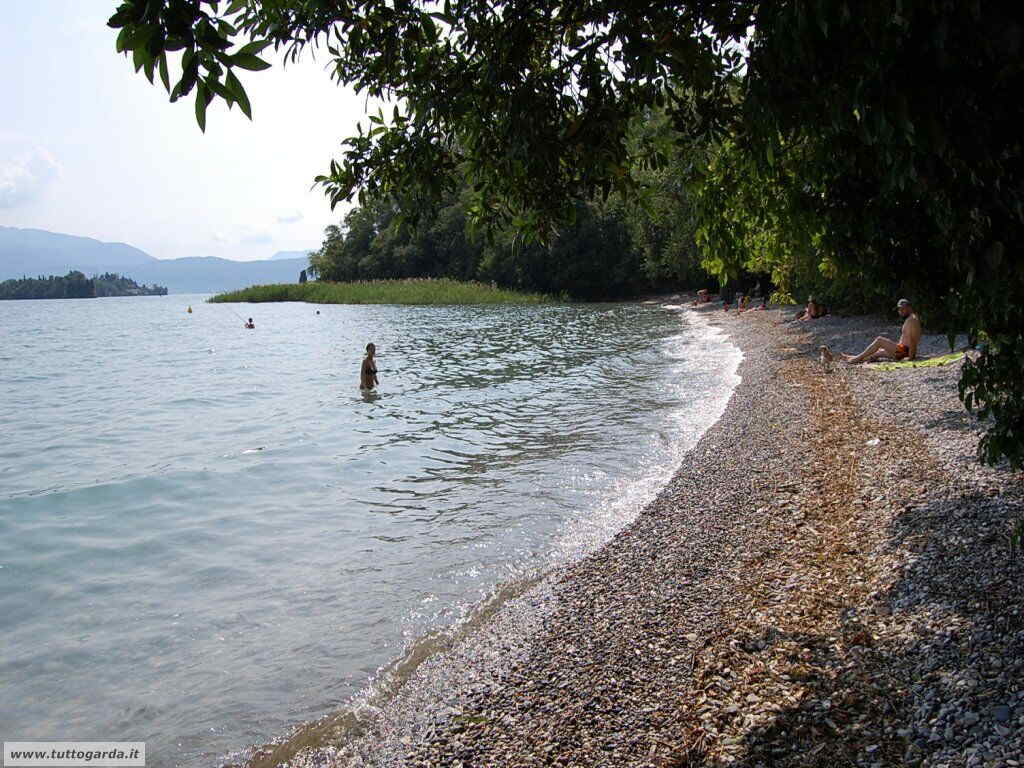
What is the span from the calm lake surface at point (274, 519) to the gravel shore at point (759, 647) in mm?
801

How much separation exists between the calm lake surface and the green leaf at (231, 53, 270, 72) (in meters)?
4.33

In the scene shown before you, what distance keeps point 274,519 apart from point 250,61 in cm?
812

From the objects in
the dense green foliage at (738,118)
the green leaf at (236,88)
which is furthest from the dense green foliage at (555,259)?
the green leaf at (236,88)

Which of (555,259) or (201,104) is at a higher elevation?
(555,259)

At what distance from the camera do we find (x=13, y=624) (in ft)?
22.0

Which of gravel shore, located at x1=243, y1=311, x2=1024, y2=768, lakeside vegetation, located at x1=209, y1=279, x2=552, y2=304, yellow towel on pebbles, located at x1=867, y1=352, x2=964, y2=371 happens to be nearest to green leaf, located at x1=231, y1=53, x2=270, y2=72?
gravel shore, located at x1=243, y1=311, x2=1024, y2=768

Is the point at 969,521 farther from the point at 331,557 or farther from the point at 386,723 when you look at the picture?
the point at 331,557

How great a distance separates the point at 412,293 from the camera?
6844 centimetres

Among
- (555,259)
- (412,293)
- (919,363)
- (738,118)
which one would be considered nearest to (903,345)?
(919,363)

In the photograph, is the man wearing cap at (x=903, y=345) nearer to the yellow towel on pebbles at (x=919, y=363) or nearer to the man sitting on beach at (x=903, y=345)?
the man sitting on beach at (x=903, y=345)

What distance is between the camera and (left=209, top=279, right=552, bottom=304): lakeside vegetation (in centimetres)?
6719

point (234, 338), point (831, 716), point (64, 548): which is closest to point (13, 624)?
point (64, 548)

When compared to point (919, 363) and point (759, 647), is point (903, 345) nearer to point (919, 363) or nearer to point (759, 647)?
point (919, 363)

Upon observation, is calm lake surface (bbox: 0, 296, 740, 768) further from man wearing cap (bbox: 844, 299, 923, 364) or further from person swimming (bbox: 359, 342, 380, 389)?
man wearing cap (bbox: 844, 299, 923, 364)
